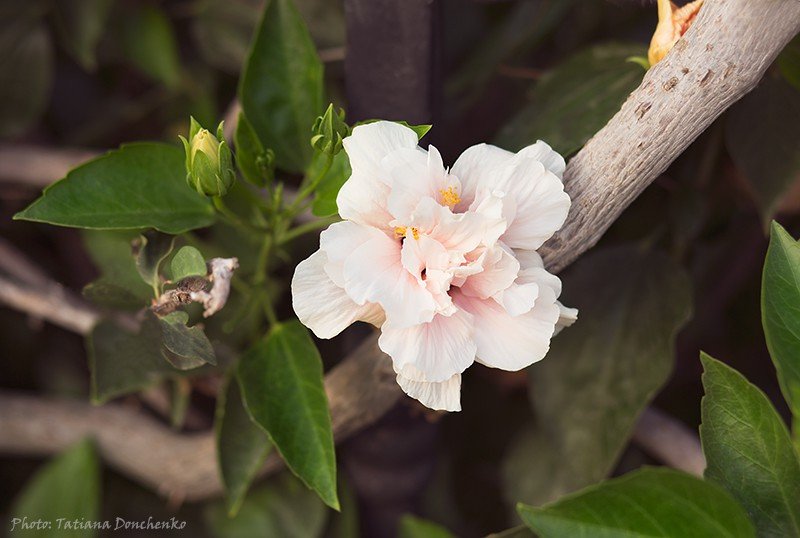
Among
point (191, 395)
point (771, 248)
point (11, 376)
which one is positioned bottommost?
point (11, 376)

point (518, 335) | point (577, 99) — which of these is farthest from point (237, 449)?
point (577, 99)

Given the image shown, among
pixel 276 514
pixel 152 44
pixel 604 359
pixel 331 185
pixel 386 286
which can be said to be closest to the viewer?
pixel 386 286

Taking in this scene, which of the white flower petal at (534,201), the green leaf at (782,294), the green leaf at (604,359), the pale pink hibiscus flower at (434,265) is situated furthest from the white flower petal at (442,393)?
the green leaf at (604,359)

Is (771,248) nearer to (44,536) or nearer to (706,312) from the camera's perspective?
(706,312)

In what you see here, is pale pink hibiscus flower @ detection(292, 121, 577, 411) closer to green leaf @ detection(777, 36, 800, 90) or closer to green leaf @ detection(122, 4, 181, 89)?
green leaf @ detection(777, 36, 800, 90)

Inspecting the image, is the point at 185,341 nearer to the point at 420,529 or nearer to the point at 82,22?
the point at 420,529

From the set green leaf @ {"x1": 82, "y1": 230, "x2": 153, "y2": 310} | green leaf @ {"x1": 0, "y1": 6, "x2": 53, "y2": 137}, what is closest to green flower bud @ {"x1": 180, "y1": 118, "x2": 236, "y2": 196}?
green leaf @ {"x1": 82, "y1": 230, "x2": 153, "y2": 310}

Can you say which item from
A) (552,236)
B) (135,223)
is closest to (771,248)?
(552,236)
